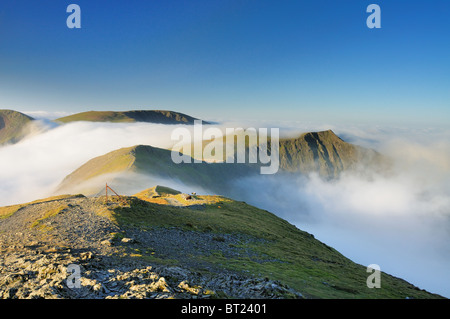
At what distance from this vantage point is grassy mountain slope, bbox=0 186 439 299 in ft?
52.6

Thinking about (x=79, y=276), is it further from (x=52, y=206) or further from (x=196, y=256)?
(x=52, y=206)

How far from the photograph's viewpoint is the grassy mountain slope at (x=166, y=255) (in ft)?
52.6

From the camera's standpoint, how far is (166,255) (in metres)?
25.9

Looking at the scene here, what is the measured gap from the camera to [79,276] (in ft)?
51.9

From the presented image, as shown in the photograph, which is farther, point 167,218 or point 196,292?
point 167,218
